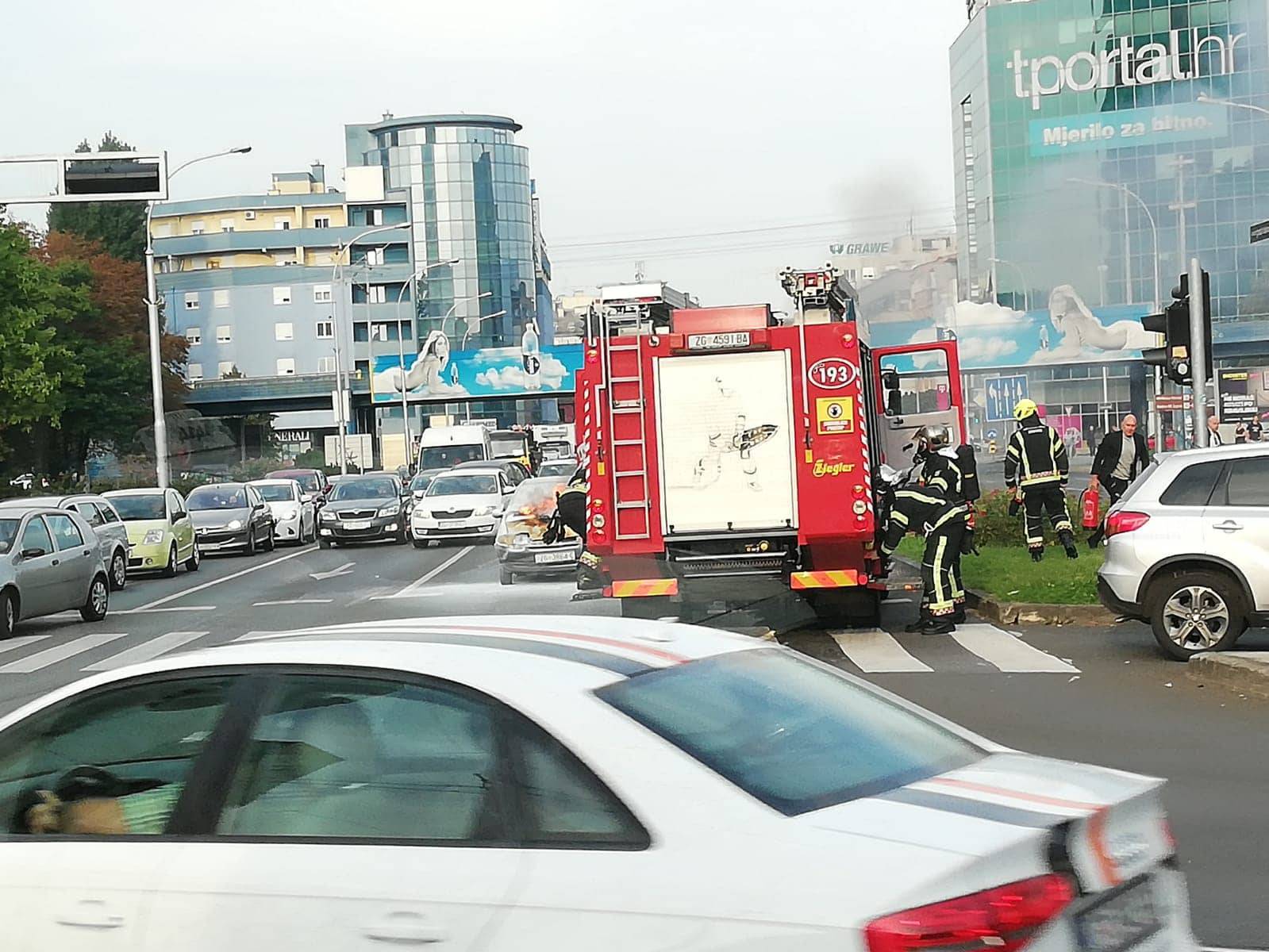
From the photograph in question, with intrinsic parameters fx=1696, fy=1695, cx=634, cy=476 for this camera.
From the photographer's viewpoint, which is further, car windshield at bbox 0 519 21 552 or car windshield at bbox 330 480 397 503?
car windshield at bbox 330 480 397 503

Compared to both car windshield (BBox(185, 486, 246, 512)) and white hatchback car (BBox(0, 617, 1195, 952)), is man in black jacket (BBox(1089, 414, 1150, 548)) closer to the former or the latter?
white hatchback car (BBox(0, 617, 1195, 952))

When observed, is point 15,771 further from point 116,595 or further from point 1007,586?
point 116,595

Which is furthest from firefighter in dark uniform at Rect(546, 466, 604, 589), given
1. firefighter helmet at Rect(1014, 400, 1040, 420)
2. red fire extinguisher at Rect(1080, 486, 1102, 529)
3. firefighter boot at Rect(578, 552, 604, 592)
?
red fire extinguisher at Rect(1080, 486, 1102, 529)

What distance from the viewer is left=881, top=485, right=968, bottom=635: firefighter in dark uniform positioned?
15.3 meters

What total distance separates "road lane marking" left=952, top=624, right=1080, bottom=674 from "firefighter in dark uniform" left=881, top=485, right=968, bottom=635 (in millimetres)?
257

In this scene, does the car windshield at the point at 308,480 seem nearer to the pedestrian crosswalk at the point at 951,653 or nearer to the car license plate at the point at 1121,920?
the pedestrian crosswalk at the point at 951,653

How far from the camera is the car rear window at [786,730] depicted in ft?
12.4

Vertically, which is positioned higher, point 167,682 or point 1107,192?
point 1107,192

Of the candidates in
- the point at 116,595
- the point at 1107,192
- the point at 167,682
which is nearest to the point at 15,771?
the point at 167,682

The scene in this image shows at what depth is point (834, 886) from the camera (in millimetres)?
3383

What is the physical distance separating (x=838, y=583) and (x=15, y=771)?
11.3 meters

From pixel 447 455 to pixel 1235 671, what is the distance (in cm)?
3896

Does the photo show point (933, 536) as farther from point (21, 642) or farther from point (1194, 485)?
point (21, 642)

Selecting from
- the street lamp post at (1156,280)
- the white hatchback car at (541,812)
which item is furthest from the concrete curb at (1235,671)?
the street lamp post at (1156,280)
